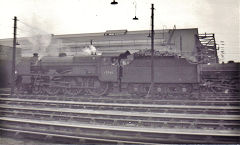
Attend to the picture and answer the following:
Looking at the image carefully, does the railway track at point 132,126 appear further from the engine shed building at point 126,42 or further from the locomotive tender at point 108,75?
the engine shed building at point 126,42

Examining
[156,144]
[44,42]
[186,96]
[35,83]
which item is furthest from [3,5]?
[44,42]

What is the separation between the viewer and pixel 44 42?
19625mm

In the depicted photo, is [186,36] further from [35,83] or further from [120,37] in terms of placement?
[35,83]

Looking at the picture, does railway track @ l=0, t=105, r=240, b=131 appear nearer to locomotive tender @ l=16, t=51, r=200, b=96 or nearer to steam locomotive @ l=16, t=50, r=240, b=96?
steam locomotive @ l=16, t=50, r=240, b=96

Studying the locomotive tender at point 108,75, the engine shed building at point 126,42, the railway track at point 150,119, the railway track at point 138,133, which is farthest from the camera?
the engine shed building at point 126,42

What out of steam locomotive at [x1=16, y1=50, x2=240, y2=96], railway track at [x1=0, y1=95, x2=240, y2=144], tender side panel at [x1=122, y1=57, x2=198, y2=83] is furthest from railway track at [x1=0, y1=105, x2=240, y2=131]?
tender side panel at [x1=122, y1=57, x2=198, y2=83]

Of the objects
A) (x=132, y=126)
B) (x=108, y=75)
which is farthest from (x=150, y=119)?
(x=108, y=75)

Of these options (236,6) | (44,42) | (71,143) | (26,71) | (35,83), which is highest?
(44,42)

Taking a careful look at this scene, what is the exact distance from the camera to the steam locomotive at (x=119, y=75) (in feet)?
38.7

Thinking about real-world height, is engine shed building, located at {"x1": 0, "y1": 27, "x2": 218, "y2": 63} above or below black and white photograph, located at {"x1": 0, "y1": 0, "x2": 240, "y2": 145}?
above

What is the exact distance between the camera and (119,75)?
12.5m

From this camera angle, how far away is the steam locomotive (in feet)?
38.7

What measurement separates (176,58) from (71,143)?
8900 millimetres

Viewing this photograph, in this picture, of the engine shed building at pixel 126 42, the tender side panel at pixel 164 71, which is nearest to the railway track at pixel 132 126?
the tender side panel at pixel 164 71
